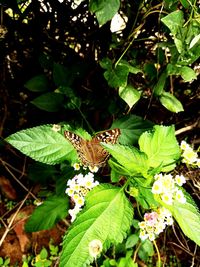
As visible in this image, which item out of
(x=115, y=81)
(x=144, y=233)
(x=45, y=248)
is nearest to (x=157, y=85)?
(x=115, y=81)

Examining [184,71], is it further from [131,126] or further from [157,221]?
[157,221]

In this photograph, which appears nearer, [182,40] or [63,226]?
[182,40]

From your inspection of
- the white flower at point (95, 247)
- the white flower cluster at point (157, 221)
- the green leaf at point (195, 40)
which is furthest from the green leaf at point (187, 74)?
the white flower at point (95, 247)

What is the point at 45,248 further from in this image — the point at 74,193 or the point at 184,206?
the point at 184,206

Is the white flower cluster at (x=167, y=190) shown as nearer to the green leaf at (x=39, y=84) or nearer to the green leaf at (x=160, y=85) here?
the green leaf at (x=160, y=85)

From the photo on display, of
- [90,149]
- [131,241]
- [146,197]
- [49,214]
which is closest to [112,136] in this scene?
[90,149]
